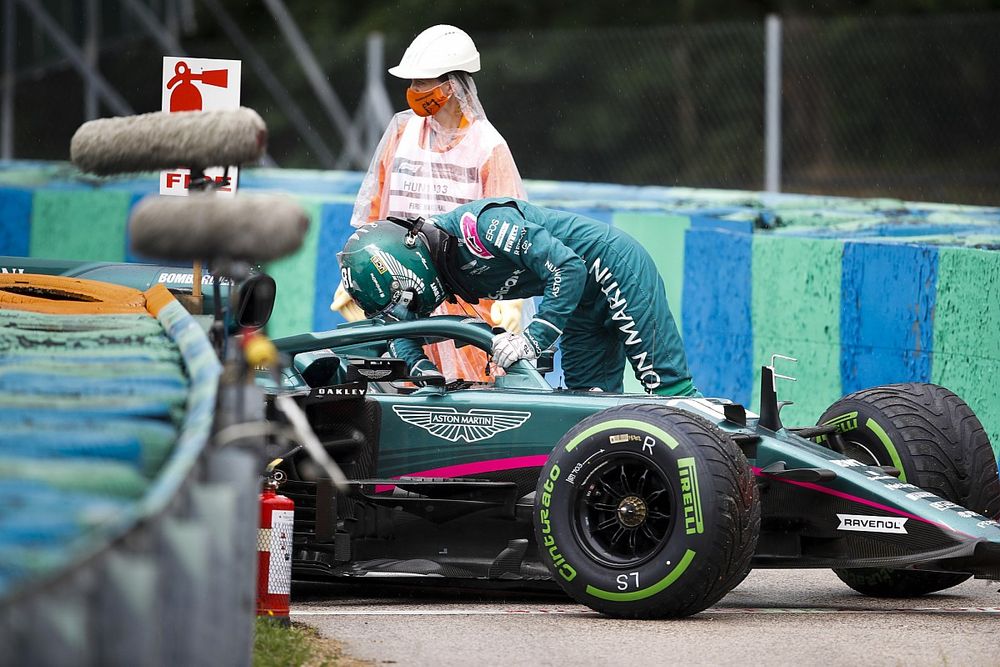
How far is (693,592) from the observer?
241 inches

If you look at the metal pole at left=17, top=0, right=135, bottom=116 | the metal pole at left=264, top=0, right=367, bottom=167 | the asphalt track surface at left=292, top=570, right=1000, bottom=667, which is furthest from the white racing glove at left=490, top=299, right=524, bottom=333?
the metal pole at left=17, top=0, right=135, bottom=116

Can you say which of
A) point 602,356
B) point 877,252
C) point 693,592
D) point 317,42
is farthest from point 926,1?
point 693,592

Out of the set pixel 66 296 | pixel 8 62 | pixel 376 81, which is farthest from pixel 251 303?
pixel 8 62

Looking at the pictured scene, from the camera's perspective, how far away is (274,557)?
6207 millimetres

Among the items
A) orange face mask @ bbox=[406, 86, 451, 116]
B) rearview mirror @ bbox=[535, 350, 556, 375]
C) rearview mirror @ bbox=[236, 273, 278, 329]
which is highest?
orange face mask @ bbox=[406, 86, 451, 116]

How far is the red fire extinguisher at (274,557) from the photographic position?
615 cm

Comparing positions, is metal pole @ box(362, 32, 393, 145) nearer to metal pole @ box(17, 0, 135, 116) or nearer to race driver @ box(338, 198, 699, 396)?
metal pole @ box(17, 0, 135, 116)

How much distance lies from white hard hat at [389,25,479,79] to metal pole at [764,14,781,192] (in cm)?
525

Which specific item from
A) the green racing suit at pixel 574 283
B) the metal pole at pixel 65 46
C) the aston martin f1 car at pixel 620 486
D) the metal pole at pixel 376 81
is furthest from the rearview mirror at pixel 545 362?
the metal pole at pixel 65 46

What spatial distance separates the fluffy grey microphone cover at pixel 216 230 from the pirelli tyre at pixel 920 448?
3545mm

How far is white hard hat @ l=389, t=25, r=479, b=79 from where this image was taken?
888cm

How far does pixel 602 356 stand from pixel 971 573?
206 centimetres

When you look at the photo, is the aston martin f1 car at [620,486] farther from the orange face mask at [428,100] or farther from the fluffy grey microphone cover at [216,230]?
the fluffy grey microphone cover at [216,230]

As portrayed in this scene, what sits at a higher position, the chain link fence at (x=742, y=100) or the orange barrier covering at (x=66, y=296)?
the chain link fence at (x=742, y=100)
